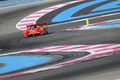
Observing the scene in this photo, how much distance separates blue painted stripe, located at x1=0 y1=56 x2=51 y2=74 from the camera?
12500 mm

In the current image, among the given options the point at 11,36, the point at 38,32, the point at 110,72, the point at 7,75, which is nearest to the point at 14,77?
the point at 7,75

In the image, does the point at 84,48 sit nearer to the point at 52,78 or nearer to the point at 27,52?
the point at 27,52

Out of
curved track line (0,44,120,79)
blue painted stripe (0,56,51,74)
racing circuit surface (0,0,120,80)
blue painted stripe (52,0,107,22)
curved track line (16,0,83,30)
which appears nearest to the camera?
racing circuit surface (0,0,120,80)

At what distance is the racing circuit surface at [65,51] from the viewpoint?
1020 cm

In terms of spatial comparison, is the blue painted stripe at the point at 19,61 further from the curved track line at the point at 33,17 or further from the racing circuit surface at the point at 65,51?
the curved track line at the point at 33,17

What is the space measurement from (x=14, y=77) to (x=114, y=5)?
20.7 meters

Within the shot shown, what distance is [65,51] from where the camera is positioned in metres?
14.4

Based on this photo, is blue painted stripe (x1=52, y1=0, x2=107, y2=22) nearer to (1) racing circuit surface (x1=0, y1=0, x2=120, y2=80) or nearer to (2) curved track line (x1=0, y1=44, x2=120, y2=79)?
(1) racing circuit surface (x1=0, y1=0, x2=120, y2=80)

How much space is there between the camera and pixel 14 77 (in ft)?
35.2

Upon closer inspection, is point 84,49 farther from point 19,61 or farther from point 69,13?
point 69,13

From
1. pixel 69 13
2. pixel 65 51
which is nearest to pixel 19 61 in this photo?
pixel 65 51

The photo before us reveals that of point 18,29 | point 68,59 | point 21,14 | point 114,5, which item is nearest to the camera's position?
point 68,59

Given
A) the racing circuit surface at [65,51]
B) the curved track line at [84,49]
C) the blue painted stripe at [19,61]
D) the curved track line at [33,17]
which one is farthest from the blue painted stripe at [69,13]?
the blue painted stripe at [19,61]

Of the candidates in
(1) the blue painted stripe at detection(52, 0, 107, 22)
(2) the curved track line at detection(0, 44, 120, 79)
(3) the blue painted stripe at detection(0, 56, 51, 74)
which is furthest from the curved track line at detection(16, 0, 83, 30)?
(3) the blue painted stripe at detection(0, 56, 51, 74)
